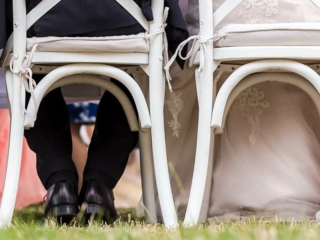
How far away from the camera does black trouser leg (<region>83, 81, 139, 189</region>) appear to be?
2111 millimetres

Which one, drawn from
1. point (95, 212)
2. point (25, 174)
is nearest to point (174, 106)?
point (95, 212)

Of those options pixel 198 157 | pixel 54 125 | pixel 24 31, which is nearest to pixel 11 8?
pixel 24 31

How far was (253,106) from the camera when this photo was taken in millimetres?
2186

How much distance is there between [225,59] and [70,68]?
41cm

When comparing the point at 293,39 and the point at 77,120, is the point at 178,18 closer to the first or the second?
the point at 293,39

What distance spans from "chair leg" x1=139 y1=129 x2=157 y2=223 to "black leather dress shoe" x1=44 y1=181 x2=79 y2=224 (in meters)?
0.23

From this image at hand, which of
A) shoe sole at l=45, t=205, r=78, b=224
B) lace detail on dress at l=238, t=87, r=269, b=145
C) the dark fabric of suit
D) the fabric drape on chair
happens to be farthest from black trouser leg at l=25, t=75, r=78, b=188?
the fabric drape on chair

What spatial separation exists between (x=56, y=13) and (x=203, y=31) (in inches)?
15.6

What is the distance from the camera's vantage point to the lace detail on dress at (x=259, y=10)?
6.29 ft

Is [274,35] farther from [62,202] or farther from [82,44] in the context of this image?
[62,202]

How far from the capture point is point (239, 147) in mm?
2195

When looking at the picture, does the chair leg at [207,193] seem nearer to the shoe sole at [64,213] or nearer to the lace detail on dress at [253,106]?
the lace detail on dress at [253,106]

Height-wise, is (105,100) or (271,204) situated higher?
(105,100)

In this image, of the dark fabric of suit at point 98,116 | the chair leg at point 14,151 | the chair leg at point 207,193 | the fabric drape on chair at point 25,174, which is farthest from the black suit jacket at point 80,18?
the fabric drape on chair at point 25,174
